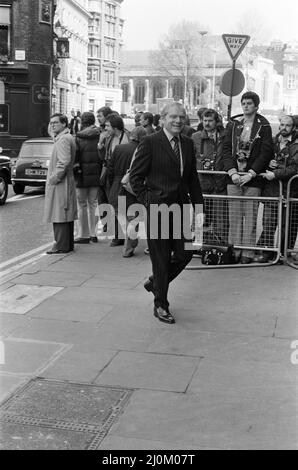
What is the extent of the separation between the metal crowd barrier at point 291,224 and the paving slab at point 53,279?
2.54m

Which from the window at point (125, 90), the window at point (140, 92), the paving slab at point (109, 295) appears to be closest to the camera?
the paving slab at point (109, 295)

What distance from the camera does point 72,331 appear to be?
19.8 ft

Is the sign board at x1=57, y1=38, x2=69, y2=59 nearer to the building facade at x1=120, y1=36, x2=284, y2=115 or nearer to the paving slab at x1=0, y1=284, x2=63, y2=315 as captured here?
the paving slab at x1=0, y1=284, x2=63, y2=315

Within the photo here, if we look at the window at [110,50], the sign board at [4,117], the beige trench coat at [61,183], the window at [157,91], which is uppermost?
the window at [110,50]

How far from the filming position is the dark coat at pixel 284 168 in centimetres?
855

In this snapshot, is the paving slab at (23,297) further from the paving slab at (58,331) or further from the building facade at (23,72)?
the building facade at (23,72)

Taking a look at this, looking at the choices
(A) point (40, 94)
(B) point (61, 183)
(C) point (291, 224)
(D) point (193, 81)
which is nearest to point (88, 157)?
(B) point (61, 183)

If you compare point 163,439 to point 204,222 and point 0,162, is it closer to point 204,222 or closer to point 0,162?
point 204,222

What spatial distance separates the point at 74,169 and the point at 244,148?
9.12ft

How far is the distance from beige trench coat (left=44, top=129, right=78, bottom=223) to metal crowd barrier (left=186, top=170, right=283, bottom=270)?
1.84 meters

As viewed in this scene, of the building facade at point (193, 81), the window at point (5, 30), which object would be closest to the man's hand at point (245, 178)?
the window at point (5, 30)

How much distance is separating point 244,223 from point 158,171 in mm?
2986

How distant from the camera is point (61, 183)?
376 inches

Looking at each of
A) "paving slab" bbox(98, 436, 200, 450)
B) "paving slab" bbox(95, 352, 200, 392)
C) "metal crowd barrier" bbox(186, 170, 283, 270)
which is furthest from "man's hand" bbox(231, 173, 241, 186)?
"paving slab" bbox(98, 436, 200, 450)
